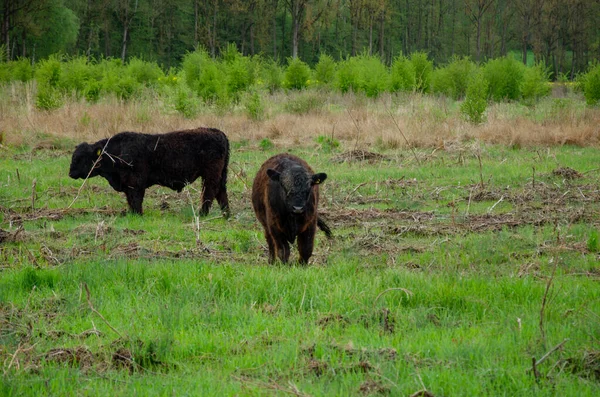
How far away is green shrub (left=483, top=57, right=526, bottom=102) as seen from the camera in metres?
37.6

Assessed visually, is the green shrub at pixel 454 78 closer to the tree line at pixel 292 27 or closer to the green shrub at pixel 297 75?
the green shrub at pixel 297 75

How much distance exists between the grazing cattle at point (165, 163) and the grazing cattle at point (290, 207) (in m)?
4.22

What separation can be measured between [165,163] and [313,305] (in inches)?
289

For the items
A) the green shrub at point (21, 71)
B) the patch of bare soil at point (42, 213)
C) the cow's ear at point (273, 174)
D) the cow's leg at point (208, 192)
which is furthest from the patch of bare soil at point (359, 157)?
the green shrub at point (21, 71)

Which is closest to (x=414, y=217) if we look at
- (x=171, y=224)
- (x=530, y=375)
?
(x=171, y=224)

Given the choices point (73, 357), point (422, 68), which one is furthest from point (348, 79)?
point (73, 357)

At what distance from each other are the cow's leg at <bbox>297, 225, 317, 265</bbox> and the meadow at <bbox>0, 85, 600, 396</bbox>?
0.88 feet

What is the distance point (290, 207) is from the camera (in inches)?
322

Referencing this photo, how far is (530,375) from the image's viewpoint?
15.6 ft

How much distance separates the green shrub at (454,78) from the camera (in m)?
37.4

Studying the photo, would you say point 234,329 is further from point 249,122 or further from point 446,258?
point 249,122

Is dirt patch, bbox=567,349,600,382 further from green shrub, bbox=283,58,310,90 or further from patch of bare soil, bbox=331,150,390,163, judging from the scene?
green shrub, bbox=283,58,310,90

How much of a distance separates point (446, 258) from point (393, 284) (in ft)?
5.12

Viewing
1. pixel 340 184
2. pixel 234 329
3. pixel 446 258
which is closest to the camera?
pixel 234 329
